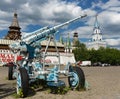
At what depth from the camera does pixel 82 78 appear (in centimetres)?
1295

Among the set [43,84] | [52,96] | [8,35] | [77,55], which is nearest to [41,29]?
[43,84]

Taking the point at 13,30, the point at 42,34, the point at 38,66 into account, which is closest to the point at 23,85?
the point at 38,66

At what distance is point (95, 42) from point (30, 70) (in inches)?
7158

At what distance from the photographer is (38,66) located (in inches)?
545

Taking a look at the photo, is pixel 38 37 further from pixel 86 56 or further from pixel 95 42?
pixel 95 42

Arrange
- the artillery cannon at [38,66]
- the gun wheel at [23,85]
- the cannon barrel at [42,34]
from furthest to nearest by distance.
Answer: the cannon barrel at [42,34] → the artillery cannon at [38,66] → the gun wheel at [23,85]

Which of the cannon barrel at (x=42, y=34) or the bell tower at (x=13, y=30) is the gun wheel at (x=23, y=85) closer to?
the cannon barrel at (x=42, y=34)

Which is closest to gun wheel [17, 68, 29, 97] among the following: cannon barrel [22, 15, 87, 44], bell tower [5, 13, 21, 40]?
cannon barrel [22, 15, 87, 44]

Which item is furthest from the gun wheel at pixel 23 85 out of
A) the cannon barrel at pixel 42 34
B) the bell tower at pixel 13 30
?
the bell tower at pixel 13 30

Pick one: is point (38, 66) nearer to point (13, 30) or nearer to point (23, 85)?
point (23, 85)

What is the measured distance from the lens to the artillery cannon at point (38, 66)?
1242 centimetres

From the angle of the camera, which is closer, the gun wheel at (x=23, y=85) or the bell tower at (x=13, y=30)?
the gun wheel at (x=23, y=85)

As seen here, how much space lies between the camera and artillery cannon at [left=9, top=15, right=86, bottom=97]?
12423mm

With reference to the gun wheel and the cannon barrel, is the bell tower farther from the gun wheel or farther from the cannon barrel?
the gun wheel
